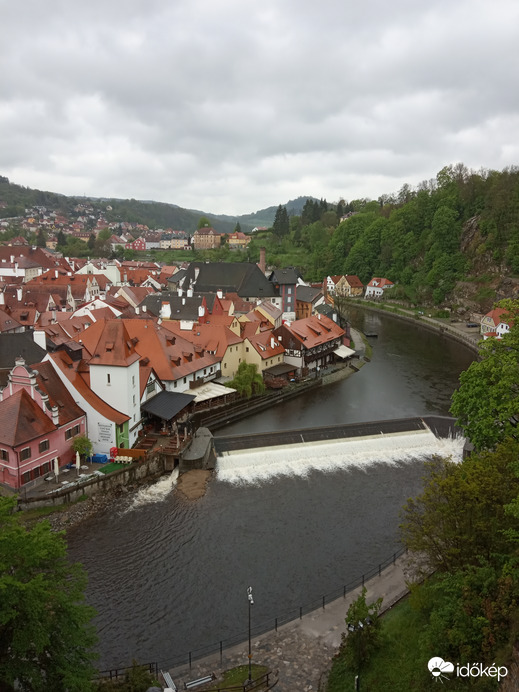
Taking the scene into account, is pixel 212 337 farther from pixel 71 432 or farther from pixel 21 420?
pixel 21 420

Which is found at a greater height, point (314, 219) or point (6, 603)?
point (314, 219)

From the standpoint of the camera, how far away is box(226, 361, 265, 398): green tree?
43.2 m

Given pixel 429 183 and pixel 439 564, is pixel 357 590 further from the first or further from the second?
pixel 429 183

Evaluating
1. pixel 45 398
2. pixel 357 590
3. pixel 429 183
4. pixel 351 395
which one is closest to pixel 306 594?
pixel 357 590

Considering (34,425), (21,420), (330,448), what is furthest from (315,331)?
(21,420)

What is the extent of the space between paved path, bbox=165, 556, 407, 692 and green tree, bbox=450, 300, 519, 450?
335 inches

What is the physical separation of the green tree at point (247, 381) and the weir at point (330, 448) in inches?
324

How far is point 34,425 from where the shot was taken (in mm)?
27781

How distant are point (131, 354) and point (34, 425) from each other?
24.2ft

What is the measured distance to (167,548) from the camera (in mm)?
24828

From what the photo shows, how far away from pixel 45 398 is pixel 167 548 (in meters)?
10.6

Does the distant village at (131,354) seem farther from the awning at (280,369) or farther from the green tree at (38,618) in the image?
the green tree at (38,618)

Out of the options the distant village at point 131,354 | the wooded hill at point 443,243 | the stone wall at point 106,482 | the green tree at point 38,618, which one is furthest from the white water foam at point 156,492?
the wooded hill at point 443,243

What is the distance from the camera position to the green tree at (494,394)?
23.6 metres
